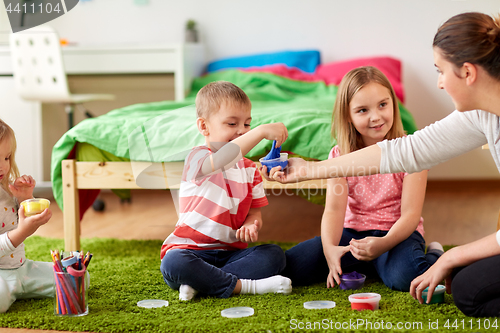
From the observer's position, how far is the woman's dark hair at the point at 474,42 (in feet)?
2.92

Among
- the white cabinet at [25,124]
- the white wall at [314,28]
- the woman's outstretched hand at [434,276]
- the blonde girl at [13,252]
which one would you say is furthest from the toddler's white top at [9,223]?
the white wall at [314,28]

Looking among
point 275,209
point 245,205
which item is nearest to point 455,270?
point 245,205

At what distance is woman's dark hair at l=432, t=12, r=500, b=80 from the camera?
2.92ft

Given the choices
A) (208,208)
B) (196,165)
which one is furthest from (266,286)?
(196,165)

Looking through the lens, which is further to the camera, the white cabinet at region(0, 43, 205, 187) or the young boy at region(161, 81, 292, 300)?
the white cabinet at region(0, 43, 205, 187)

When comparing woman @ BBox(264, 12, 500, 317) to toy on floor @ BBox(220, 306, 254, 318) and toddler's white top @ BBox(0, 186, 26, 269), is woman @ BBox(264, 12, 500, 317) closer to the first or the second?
toy on floor @ BBox(220, 306, 254, 318)

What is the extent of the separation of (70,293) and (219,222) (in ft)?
1.24

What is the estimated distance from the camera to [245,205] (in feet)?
4.17

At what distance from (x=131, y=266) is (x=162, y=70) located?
1.49 meters

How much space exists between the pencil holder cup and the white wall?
2345 millimetres

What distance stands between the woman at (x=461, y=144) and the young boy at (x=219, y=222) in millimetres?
185

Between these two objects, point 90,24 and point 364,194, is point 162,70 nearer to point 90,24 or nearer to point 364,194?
point 90,24

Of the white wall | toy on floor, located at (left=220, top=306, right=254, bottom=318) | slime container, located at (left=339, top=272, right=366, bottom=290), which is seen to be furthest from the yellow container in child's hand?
the white wall

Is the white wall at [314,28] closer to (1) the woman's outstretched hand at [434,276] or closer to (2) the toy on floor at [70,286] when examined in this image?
(1) the woman's outstretched hand at [434,276]
